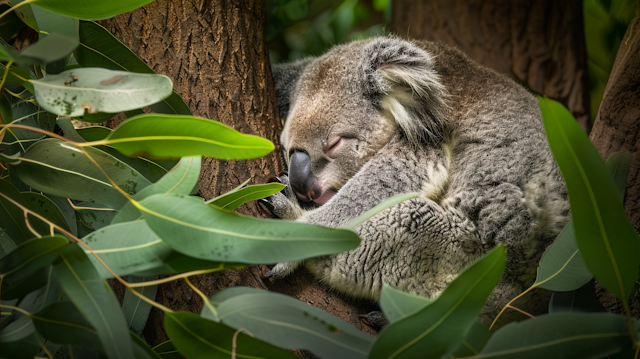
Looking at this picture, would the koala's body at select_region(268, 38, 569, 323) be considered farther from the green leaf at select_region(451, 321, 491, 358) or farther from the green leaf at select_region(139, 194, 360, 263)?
the green leaf at select_region(451, 321, 491, 358)

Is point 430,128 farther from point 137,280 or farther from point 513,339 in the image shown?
point 137,280

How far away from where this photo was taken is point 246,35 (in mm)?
2031

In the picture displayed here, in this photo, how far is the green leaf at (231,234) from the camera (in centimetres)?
107

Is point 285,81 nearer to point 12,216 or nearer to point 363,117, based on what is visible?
point 363,117

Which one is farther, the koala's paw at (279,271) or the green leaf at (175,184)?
the koala's paw at (279,271)

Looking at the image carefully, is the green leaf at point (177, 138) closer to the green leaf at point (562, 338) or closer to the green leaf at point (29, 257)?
the green leaf at point (29, 257)

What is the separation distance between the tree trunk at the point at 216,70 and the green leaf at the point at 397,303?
2.42 feet

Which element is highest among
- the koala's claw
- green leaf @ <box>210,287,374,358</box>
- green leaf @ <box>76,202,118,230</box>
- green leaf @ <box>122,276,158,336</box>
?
green leaf @ <box>210,287,374,358</box>

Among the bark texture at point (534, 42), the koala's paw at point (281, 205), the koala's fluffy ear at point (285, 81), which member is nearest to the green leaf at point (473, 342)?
the koala's paw at point (281, 205)

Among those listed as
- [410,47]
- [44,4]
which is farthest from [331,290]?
[44,4]

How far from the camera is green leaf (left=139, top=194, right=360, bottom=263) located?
3.51 ft

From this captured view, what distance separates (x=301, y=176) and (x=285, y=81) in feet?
2.61

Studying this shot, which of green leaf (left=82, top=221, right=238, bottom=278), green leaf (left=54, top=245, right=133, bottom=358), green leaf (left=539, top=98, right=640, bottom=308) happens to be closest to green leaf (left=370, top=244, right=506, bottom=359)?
green leaf (left=539, top=98, right=640, bottom=308)

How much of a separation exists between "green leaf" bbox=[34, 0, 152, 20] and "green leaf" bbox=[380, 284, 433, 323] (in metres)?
0.99
